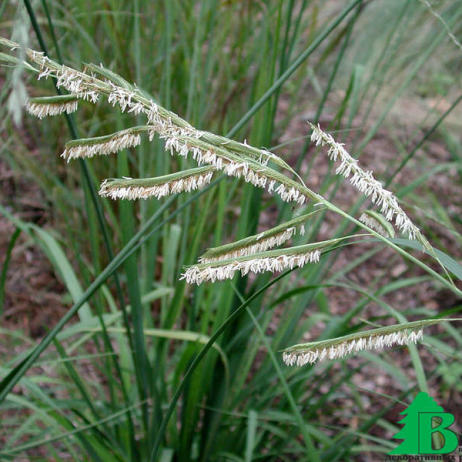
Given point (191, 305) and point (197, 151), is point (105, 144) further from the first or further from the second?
point (191, 305)

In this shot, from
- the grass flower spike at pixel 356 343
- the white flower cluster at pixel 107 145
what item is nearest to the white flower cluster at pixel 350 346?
the grass flower spike at pixel 356 343

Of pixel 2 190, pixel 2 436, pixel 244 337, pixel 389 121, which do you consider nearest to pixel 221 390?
pixel 244 337

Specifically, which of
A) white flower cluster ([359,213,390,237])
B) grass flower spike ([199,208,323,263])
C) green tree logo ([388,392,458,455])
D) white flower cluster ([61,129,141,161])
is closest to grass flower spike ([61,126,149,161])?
white flower cluster ([61,129,141,161])

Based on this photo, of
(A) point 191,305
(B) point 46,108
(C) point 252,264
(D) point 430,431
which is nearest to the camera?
(C) point 252,264

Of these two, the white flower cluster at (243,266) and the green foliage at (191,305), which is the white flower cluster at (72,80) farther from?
the white flower cluster at (243,266)

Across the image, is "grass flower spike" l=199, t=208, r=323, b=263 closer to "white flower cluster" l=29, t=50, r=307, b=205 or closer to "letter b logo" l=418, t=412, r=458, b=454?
"white flower cluster" l=29, t=50, r=307, b=205

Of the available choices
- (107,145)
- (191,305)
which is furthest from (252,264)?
(191,305)
